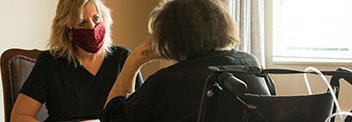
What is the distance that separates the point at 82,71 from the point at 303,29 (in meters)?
1.80

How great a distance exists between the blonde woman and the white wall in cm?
93

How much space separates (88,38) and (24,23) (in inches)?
46.0

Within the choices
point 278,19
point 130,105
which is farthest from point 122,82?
point 278,19

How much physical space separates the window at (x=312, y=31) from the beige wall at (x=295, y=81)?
0.14 ft

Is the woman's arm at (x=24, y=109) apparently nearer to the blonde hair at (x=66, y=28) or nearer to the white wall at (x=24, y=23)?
the blonde hair at (x=66, y=28)

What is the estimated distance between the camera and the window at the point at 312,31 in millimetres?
2961

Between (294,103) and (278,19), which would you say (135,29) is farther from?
(294,103)

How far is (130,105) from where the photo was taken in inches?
42.9

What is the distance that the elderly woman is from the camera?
1046 millimetres

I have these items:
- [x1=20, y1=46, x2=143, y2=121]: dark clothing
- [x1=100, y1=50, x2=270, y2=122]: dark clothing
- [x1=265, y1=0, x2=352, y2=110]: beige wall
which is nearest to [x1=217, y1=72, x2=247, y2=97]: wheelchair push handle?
[x1=100, y1=50, x2=270, y2=122]: dark clothing

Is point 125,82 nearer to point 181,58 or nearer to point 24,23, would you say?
point 181,58

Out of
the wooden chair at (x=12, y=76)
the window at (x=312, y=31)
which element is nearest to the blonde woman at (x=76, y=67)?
the wooden chair at (x=12, y=76)

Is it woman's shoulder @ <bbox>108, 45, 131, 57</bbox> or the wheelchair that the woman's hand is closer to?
the wheelchair

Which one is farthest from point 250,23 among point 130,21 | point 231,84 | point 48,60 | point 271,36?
point 231,84
